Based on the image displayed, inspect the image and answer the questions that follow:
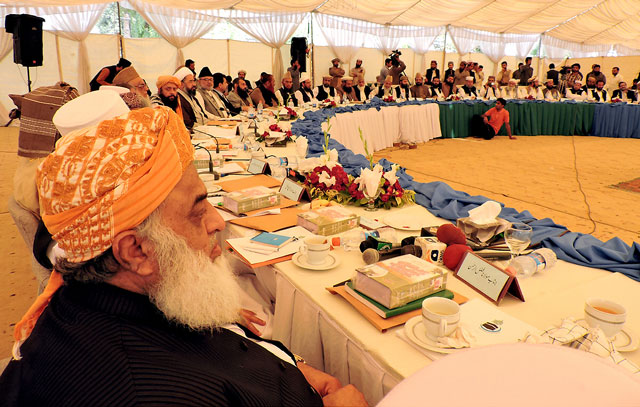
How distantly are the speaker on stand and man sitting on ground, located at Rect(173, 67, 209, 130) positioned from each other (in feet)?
12.5

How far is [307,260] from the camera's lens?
4.83ft

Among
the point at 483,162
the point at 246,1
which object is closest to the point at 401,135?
the point at 483,162

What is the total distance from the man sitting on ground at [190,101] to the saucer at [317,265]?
4239 mm

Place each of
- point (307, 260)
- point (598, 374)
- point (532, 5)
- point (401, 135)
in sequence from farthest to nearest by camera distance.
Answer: point (532, 5) → point (401, 135) → point (307, 260) → point (598, 374)

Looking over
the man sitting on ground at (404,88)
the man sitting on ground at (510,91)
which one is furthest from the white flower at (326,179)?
the man sitting on ground at (510,91)

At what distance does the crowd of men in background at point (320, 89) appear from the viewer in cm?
556

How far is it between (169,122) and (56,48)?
12.3 m

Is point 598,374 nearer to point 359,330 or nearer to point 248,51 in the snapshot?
point 359,330

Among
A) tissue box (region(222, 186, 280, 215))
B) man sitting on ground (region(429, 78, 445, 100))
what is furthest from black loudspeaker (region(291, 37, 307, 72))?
tissue box (region(222, 186, 280, 215))

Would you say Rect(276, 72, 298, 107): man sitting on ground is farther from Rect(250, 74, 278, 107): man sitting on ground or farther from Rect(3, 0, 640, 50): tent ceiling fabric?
Rect(3, 0, 640, 50): tent ceiling fabric

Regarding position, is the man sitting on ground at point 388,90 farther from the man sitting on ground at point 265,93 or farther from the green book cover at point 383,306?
the green book cover at point 383,306

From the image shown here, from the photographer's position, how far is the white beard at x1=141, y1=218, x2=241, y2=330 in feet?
2.62

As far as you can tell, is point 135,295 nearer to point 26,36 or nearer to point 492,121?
point 26,36

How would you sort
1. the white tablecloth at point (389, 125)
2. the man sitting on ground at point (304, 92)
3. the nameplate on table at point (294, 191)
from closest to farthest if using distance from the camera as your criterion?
1. the nameplate on table at point (294, 191)
2. the white tablecloth at point (389, 125)
3. the man sitting on ground at point (304, 92)
